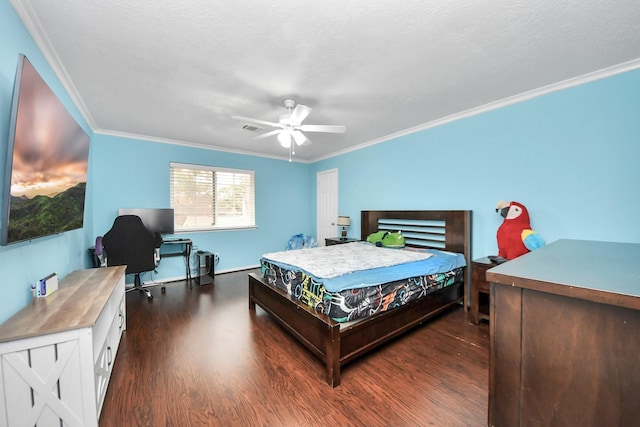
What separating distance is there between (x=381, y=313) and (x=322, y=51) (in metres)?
2.18

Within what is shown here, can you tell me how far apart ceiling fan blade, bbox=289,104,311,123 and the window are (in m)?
2.81

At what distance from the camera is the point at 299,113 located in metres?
2.47

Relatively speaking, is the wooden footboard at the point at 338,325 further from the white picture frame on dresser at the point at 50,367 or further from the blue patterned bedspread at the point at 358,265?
the white picture frame on dresser at the point at 50,367

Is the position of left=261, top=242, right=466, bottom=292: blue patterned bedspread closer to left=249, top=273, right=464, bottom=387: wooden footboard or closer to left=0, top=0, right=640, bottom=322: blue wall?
left=249, top=273, right=464, bottom=387: wooden footboard

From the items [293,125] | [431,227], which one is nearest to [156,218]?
[293,125]

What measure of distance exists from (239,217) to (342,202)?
2146 millimetres

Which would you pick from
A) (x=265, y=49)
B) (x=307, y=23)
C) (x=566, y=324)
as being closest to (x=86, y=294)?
(x=265, y=49)

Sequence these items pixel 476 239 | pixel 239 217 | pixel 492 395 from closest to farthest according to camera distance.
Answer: pixel 492 395
pixel 476 239
pixel 239 217

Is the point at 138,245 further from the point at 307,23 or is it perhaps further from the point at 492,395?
the point at 492,395

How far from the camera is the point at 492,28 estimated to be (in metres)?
1.70

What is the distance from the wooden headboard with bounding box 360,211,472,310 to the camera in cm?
317

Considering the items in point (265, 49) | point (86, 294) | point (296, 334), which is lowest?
point (296, 334)

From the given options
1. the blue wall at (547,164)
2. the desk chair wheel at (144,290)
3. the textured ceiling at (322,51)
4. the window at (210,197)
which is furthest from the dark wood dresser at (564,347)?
the window at (210,197)

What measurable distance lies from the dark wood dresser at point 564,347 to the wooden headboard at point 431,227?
225 centimetres
